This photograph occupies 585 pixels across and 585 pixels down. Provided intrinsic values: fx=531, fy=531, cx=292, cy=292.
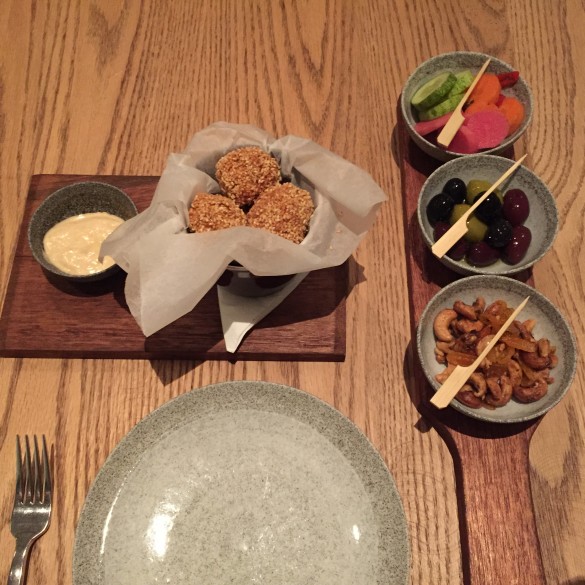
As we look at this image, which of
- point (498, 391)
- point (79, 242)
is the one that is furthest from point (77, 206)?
point (498, 391)

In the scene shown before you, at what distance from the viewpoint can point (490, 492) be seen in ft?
3.07

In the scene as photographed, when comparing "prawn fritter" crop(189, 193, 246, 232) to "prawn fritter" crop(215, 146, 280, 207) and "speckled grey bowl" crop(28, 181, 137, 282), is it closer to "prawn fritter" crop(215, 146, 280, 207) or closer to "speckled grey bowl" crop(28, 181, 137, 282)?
"prawn fritter" crop(215, 146, 280, 207)

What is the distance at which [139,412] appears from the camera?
3.37 ft

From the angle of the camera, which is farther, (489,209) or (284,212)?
(489,209)

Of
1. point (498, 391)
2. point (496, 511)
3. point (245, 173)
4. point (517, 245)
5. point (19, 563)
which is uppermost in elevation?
point (245, 173)

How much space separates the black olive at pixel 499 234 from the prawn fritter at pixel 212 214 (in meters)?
0.53

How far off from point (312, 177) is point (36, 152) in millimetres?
746

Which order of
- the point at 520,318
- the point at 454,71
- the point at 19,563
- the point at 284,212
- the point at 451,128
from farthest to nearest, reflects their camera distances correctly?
the point at 454,71 → the point at 451,128 → the point at 520,318 → the point at 284,212 → the point at 19,563

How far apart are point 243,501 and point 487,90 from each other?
110 centimetres

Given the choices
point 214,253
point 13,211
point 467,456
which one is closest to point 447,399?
point 467,456

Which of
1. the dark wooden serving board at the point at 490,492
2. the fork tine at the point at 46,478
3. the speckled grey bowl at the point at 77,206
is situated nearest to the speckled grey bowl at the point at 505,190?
the dark wooden serving board at the point at 490,492

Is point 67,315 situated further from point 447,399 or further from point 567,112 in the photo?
point 567,112

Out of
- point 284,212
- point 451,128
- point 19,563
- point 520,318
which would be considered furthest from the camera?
point 451,128

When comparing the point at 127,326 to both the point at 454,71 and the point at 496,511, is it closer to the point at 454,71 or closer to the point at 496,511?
the point at 496,511
